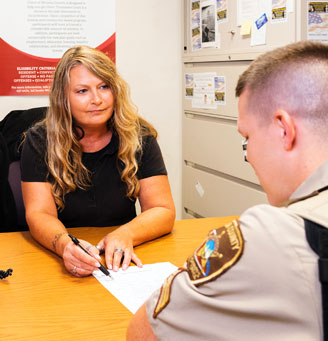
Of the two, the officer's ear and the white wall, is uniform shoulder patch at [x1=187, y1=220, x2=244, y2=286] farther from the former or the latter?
the white wall

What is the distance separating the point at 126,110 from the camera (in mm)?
2180

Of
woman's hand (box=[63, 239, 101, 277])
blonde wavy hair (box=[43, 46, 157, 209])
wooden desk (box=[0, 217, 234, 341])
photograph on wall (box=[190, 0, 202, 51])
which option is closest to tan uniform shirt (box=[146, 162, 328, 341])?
wooden desk (box=[0, 217, 234, 341])

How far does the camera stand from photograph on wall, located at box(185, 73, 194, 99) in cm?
355

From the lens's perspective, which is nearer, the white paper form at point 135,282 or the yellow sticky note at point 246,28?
the white paper form at point 135,282

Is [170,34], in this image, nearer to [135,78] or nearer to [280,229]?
[135,78]

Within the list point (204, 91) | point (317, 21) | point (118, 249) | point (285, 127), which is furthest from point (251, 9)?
Answer: point (285, 127)

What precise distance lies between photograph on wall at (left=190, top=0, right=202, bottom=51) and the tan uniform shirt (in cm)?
278

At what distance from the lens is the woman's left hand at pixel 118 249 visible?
164cm

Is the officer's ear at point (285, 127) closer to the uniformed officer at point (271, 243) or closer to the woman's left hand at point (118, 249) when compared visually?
the uniformed officer at point (271, 243)

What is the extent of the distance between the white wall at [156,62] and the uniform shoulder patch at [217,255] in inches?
110

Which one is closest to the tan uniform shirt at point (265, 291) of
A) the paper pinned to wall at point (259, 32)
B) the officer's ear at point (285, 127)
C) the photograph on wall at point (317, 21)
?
the officer's ear at point (285, 127)

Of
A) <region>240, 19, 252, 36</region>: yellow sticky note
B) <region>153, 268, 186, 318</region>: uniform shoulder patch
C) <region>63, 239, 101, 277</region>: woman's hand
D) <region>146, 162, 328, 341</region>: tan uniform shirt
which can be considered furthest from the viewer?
<region>240, 19, 252, 36</region>: yellow sticky note

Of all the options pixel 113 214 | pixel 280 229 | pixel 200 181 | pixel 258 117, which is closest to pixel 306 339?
pixel 280 229

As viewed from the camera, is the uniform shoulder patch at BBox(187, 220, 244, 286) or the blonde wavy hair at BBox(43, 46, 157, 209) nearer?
the uniform shoulder patch at BBox(187, 220, 244, 286)
